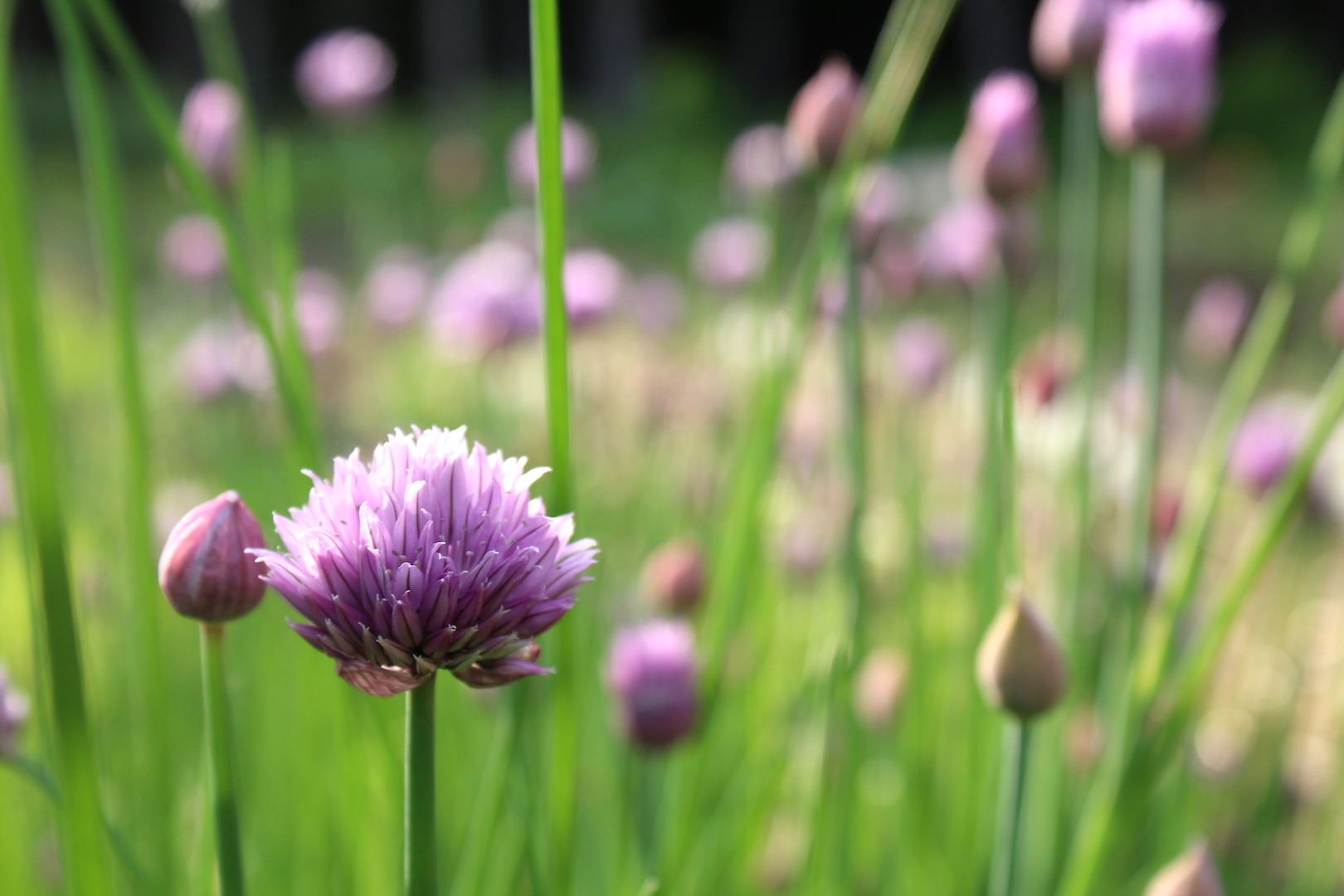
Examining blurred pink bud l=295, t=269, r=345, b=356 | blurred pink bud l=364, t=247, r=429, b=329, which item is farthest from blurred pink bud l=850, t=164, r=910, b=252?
blurred pink bud l=364, t=247, r=429, b=329

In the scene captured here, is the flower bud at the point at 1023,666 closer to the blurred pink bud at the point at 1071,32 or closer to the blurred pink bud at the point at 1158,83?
the blurred pink bud at the point at 1158,83

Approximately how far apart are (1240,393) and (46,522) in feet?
2.17

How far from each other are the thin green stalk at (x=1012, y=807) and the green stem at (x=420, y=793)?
311 mm

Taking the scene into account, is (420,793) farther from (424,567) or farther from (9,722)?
(9,722)

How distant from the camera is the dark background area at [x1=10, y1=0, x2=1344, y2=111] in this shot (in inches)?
320

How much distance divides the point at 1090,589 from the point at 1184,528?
0.64m

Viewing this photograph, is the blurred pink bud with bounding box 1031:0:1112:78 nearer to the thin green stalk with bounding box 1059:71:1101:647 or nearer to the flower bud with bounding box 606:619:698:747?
the thin green stalk with bounding box 1059:71:1101:647

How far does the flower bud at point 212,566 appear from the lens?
395mm

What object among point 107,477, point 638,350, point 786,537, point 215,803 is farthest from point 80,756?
point 638,350

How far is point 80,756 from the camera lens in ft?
1.11

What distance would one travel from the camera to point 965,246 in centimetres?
123

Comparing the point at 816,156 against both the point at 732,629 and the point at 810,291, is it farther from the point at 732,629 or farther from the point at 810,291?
the point at 732,629

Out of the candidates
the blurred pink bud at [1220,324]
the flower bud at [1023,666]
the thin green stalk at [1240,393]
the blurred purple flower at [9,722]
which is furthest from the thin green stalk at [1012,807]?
the blurred pink bud at [1220,324]

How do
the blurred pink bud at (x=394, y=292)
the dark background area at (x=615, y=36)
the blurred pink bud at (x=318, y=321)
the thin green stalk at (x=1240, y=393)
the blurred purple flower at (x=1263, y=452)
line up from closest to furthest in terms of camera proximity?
the thin green stalk at (x=1240, y=393), the blurred purple flower at (x=1263, y=452), the blurred pink bud at (x=318, y=321), the blurred pink bud at (x=394, y=292), the dark background area at (x=615, y=36)
